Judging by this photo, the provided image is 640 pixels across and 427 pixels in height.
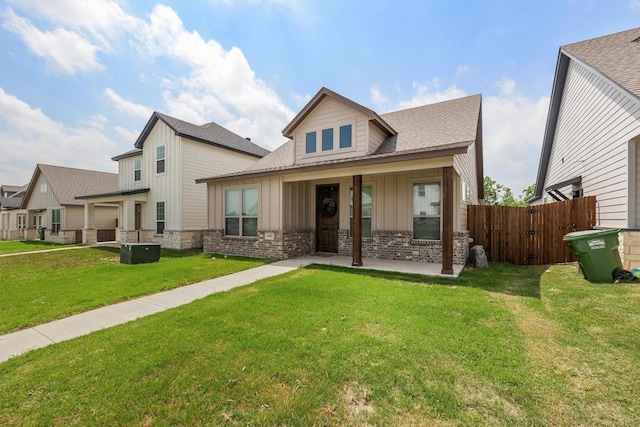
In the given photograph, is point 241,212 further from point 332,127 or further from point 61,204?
point 61,204

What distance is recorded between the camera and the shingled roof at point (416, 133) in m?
8.15

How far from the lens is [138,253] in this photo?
8984mm

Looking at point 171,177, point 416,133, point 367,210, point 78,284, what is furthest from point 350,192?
point 171,177

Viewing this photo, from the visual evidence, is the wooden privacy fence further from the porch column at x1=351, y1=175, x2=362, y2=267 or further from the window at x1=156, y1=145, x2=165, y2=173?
the window at x1=156, y1=145, x2=165, y2=173

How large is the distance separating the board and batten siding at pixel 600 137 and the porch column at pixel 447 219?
13.7 feet

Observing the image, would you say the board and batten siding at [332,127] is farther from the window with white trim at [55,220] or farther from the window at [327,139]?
the window with white trim at [55,220]

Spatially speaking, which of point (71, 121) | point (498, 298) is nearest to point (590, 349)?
point (498, 298)

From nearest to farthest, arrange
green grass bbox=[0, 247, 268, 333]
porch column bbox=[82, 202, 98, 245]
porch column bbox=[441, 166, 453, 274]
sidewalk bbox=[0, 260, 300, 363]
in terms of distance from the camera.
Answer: sidewalk bbox=[0, 260, 300, 363], green grass bbox=[0, 247, 268, 333], porch column bbox=[441, 166, 453, 274], porch column bbox=[82, 202, 98, 245]

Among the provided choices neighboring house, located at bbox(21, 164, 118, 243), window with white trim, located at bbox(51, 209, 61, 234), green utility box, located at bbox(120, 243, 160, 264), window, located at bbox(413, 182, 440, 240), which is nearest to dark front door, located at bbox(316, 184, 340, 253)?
window, located at bbox(413, 182, 440, 240)

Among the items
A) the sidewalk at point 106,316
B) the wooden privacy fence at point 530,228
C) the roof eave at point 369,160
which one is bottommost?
the sidewalk at point 106,316

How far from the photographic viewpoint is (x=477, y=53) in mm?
10281

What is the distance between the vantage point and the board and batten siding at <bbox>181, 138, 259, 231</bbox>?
14.0m

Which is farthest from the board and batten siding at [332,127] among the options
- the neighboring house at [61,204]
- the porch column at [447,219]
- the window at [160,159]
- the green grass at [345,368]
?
the neighboring house at [61,204]

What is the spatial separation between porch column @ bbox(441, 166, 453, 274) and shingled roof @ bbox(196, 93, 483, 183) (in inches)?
38.7
